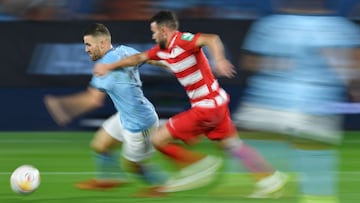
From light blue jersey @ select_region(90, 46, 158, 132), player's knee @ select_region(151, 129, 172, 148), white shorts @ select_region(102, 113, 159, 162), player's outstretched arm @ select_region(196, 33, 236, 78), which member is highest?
player's outstretched arm @ select_region(196, 33, 236, 78)

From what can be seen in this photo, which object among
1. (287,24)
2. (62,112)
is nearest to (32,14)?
(62,112)

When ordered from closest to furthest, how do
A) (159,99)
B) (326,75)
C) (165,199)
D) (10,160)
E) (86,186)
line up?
1. (326,75)
2. (165,199)
3. (86,186)
4. (10,160)
5. (159,99)

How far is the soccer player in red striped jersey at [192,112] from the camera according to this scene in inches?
351

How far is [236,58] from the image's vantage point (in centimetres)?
1400

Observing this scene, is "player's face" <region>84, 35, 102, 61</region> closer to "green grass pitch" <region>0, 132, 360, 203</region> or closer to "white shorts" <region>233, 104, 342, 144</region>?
"green grass pitch" <region>0, 132, 360, 203</region>

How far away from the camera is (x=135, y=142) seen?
9.09 metres

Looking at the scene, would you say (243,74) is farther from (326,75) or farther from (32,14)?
(326,75)

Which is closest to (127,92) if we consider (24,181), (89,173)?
(24,181)

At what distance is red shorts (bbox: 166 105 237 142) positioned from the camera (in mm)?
8992

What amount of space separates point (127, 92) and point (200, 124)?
0.68 m

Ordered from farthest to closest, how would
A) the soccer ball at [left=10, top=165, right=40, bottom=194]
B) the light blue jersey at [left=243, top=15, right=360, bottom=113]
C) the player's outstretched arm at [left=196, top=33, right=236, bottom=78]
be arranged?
the soccer ball at [left=10, top=165, right=40, bottom=194]
the player's outstretched arm at [left=196, top=33, right=236, bottom=78]
the light blue jersey at [left=243, top=15, right=360, bottom=113]

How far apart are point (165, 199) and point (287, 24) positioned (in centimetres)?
188

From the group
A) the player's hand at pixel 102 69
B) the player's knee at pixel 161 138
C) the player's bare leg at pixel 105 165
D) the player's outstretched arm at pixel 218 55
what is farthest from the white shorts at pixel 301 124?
the player's bare leg at pixel 105 165

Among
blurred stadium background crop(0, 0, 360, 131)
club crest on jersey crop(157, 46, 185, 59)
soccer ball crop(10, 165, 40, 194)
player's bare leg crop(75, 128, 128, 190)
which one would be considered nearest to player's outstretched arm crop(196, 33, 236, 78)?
club crest on jersey crop(157, 46, 185, 59)
